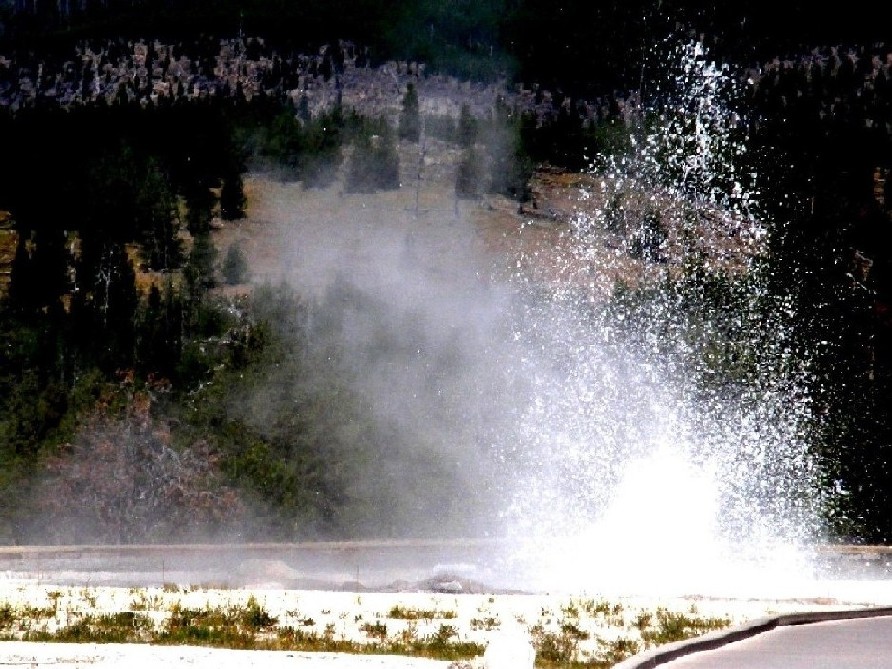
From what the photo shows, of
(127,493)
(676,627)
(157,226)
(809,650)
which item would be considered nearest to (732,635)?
(809,650)

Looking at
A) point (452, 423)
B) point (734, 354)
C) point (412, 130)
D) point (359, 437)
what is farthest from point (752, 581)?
point (412, 130)

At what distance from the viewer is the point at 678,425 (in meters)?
44.3

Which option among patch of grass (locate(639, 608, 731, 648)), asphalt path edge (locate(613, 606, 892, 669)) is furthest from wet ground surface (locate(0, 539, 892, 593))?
asphalt path edge (locate(613, 606, 892, 669))

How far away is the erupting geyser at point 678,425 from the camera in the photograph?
107ft

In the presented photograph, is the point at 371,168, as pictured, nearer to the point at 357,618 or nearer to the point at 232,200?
the point at 232,200

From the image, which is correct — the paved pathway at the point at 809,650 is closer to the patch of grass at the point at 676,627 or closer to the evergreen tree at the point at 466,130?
the patch of grass at the point at 676,627

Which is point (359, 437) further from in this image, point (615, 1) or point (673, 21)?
point (615, 1)

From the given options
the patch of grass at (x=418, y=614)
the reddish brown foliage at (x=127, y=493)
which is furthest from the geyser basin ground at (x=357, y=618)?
the reddish brown foliage at (x=127, y=493)

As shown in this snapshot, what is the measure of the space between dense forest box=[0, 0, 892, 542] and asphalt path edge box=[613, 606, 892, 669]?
2763cm

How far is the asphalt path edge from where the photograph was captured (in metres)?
12.1

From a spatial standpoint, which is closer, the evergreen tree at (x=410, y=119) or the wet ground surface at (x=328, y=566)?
the wet ground surface at (x=328, y=566)

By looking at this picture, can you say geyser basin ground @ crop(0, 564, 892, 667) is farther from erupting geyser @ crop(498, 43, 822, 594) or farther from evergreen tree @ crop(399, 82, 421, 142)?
evergreen tree @ crop(399, 82, 421, 142)

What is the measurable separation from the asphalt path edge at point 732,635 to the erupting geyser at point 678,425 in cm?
778

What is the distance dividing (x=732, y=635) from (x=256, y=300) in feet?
226
